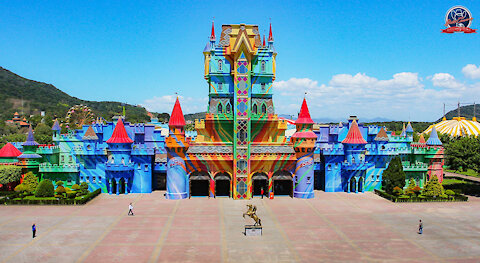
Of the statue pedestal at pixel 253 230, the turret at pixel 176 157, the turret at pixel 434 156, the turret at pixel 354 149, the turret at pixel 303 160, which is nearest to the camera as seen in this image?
the statue pedestal at pixel 253 230

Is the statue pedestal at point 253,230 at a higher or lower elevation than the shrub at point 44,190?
lower

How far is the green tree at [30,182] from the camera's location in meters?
52.5

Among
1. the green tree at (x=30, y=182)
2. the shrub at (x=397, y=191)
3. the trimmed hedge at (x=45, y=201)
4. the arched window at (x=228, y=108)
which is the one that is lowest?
the trimmed hedge at (x=45, y=201)

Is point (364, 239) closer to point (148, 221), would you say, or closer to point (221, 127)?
point (148, 221)

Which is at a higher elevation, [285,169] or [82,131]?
[82,131]

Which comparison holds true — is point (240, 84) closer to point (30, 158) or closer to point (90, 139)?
point (90, 139)

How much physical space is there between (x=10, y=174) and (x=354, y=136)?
50471 mm

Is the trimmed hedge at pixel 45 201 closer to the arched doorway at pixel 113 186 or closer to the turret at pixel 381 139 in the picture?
the arched doorway at pixel 113 186

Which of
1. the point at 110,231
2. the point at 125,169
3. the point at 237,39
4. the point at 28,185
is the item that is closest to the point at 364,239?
the point at 110,231

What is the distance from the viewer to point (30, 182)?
5312 cm

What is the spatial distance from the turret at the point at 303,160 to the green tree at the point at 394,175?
11.5 m

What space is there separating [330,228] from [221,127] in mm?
22781

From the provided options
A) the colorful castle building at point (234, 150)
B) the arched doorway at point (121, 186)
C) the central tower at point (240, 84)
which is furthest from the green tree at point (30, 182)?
the central tower at point (240, 84)

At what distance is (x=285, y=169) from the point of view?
54.1 meters
